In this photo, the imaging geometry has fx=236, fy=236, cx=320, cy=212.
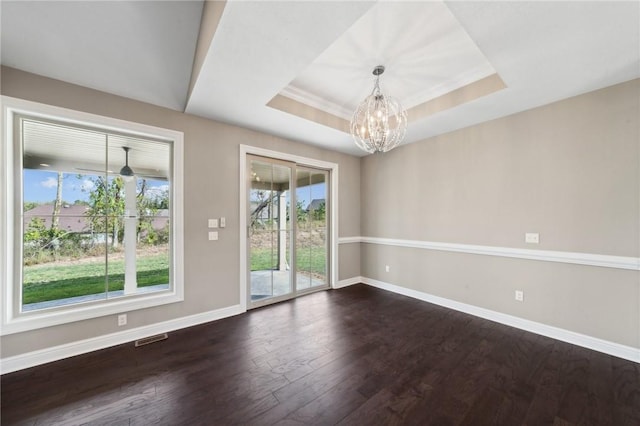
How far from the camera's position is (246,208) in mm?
3354

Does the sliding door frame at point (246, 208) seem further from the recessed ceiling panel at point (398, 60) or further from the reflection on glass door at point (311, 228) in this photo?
the recessed ceiling panel at point (398, 60)

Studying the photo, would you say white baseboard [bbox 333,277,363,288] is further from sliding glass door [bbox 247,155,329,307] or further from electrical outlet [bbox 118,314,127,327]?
electrical outlet [bbox 118,314,127,327]

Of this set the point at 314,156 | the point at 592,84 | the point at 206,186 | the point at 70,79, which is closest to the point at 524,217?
the point at 592,84

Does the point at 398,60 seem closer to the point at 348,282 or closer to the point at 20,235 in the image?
the point at 348,282

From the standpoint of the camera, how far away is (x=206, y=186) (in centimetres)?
303

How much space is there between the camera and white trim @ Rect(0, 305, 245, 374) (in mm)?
2027

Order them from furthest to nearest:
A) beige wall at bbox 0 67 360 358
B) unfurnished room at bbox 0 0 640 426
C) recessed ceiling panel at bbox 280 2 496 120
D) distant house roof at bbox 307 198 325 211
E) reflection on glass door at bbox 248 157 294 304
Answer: distant house roof at bbox 307 198 325 211
reflection on glass door at bbox 248 157 294 304
beige wall at bbox 0 67 360 358
recessed ceiling panel at bbox 280 2 496 120
unfurnished room at bbox 0 0 640 426

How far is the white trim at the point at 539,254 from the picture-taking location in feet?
7.37

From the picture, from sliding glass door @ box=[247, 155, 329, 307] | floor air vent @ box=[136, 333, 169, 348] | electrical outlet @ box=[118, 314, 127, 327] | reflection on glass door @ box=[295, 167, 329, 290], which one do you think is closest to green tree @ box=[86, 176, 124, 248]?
electrical outlet @ box=[118, 314, 127, 327]

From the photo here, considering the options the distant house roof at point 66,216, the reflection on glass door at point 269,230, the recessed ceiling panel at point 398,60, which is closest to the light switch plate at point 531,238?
the recessed ceiling panel at point 398,60

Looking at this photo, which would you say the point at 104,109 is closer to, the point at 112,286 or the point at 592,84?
the point at 112,286

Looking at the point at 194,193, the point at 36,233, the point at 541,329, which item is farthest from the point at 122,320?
the point at 541,329

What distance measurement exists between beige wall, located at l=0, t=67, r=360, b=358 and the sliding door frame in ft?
0.26

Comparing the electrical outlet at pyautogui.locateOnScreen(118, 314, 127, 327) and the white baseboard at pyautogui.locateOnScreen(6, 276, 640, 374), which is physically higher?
the electrical outlet at pyautogui.locateOnScreen(118, 314, 127, 327)
